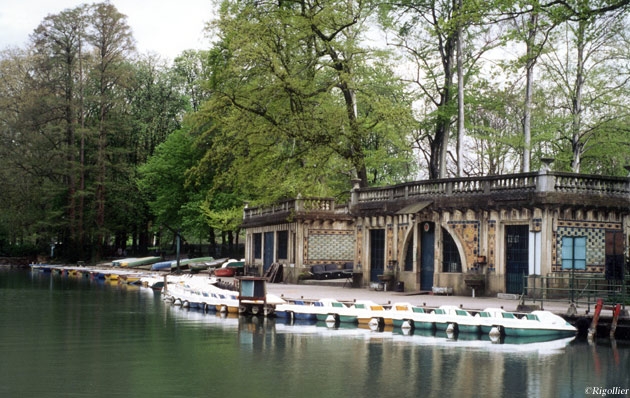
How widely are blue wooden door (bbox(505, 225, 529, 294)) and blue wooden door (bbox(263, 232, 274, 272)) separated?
2200cm

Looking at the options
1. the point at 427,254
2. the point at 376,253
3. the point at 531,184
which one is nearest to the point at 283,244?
the point at 376,253

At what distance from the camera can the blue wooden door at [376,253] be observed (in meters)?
44.0

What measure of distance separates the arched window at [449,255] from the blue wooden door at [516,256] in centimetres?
268

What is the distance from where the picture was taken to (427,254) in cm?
4059

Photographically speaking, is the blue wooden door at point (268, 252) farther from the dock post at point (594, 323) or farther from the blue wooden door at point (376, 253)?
the dock post at point (594, 323)

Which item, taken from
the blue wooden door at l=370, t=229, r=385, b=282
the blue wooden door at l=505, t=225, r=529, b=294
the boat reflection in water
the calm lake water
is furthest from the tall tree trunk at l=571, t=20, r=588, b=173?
the calm lake water

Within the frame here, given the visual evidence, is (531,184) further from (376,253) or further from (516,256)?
(376,253)

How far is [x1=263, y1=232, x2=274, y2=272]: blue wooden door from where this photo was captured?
56.1 m

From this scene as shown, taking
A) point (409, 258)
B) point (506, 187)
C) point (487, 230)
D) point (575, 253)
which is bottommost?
point (409, 258)

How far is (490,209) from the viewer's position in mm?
37125

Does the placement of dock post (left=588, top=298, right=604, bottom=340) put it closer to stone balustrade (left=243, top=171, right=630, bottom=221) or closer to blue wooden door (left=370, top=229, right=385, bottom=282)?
stone balustrade (left=243, top=171, right=630, bottom=221)

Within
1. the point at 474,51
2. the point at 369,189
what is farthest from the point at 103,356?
the point at 474,51

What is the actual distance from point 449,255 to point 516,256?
377 centimetres

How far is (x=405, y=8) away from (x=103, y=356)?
3047 centimetres
